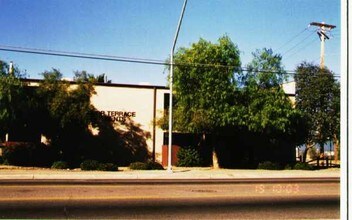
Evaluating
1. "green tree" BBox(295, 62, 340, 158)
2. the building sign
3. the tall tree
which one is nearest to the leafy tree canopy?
"green tree" BBox(295, 62, 340, 158)

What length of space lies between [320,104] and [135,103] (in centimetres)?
1475

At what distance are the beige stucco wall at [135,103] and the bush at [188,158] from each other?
2.64 meters

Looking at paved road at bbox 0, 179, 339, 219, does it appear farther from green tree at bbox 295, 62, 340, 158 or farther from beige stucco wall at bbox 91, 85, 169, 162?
beige stucco wall at bbox 91, 85, 169, 162

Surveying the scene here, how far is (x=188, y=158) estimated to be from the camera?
32375mm

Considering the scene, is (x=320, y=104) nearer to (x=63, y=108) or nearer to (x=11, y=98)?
(x=63, y=108)

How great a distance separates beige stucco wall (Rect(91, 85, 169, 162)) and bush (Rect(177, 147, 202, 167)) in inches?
104

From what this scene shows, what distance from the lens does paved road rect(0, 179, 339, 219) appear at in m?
10.0

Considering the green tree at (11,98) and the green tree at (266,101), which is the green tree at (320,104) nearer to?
the green tree at (266,101)

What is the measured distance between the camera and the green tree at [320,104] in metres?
32.5

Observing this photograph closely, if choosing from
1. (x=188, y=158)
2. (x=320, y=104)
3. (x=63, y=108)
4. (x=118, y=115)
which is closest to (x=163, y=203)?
(x=63, y=108)

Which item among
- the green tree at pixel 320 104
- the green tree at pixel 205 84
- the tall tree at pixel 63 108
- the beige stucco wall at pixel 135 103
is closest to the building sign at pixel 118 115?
the beige stucco wall at pixel 135 103

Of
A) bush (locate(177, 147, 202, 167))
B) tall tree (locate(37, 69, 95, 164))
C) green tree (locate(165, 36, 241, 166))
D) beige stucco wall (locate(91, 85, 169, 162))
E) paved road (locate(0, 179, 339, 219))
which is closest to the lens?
paved road (locate(0, 179, 339, 219))
